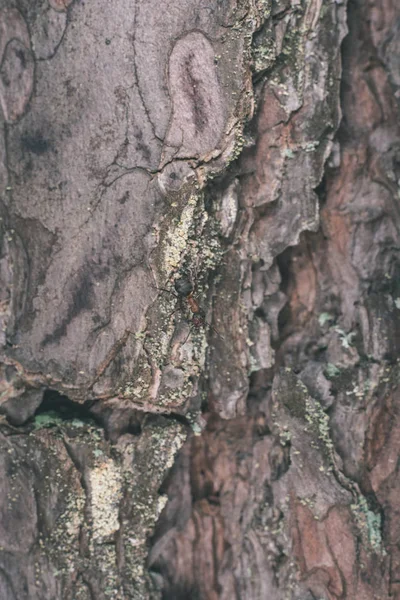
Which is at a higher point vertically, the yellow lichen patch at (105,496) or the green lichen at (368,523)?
the yellow lichen patch at (105,496)

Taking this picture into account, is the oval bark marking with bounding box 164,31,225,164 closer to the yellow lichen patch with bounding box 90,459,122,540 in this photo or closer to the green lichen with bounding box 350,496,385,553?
the yellow lichen patch with bounding box 90,459,122,540

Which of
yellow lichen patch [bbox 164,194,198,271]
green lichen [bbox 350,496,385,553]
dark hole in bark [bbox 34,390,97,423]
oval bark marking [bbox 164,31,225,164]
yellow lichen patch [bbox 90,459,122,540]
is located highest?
oval bark marking [bbox 164,31,225,164]

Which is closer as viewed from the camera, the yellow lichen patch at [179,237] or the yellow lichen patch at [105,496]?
the yellow lichen patch at [179,237]

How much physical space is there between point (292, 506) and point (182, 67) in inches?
77.8

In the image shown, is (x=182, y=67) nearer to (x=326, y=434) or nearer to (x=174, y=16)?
(x=174, y=16)

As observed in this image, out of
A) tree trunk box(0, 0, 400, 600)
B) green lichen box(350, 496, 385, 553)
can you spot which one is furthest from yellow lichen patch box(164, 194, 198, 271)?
green lichen box(350, 496, 385, 553)

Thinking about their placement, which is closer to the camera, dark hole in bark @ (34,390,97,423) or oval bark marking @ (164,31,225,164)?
oval bark marking @ (164,31,225,164)

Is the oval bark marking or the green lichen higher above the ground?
the oval bark marking

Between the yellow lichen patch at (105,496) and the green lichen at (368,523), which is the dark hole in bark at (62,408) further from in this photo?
the green lichen at (368,523)

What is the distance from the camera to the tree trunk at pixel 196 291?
2336mm

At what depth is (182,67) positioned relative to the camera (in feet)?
7.48

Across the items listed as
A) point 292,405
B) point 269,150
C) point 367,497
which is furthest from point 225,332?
point 367,497

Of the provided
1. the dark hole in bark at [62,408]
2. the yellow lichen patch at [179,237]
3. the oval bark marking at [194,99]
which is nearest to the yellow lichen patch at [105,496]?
the dark hole in bark at [62,408]

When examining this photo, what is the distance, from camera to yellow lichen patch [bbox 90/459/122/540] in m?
2.52
